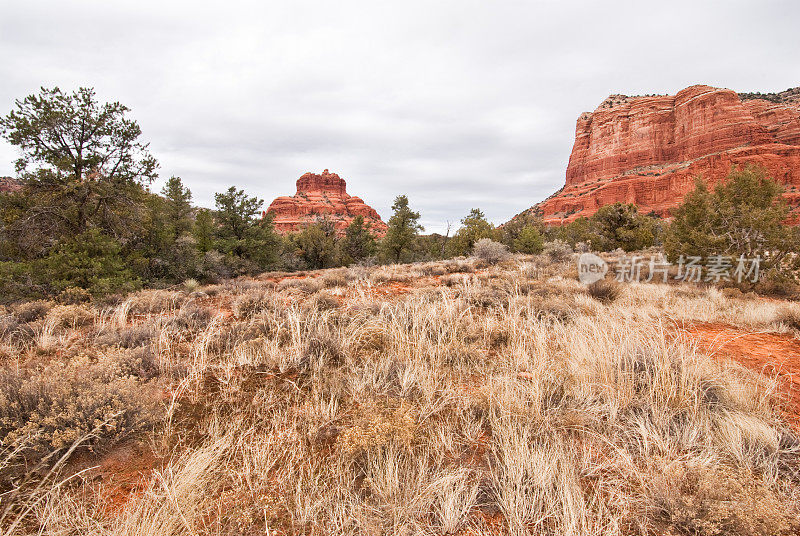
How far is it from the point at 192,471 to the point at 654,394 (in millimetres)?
3810

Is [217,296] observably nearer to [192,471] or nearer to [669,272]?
[192,471]

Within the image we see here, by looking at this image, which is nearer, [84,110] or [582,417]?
[582,417]

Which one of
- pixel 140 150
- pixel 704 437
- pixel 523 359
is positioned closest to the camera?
pixel 704 437

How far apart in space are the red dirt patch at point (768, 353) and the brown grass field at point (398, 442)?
0.05m

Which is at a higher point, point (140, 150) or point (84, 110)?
point (84, 110)

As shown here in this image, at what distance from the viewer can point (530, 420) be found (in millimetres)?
2443

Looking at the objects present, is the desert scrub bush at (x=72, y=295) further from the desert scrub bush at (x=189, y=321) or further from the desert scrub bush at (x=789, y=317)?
the desert scrub bush at (x=789, y=317)

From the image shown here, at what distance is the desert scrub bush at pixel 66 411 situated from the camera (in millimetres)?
2102

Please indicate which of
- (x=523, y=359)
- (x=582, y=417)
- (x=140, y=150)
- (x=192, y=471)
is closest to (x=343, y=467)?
(x=192, y=471)

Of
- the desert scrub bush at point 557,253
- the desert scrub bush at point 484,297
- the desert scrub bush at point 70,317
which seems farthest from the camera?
the desert scrub bush at point 557,253

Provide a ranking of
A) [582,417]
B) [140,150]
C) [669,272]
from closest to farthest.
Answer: [582,417]
[140,150]
[669,272]

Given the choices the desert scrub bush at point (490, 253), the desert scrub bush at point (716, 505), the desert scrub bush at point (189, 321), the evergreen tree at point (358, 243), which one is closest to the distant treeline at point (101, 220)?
the desert scrub bush at point (189, 321)

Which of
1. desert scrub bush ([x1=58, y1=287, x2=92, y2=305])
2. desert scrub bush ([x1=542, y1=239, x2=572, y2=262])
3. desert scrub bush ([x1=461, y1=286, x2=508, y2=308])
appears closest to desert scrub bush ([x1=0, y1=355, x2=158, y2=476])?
desert scrub bush ([x1=461, y1=286, x2=508, y2=308])

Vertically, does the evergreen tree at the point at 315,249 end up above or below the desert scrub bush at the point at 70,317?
above
